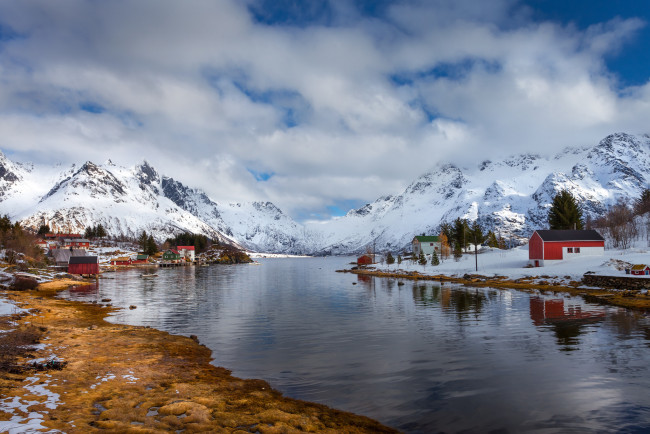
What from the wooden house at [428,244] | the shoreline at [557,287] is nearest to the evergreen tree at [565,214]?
the shoreline at [557,287]

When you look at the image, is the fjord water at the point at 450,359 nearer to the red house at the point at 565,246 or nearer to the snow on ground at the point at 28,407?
the snow on ground at the point at 28,407

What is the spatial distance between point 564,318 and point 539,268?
5305 centimetres

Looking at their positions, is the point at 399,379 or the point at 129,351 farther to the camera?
the point at 129,351

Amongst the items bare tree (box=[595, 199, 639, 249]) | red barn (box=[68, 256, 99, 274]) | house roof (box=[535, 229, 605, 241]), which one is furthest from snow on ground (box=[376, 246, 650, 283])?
red barn (box=[68, 256, 99, 274])

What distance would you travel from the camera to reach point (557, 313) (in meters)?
42.8

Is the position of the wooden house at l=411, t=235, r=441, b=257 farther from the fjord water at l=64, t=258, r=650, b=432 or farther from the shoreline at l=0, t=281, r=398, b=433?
the shoreline at l=0, t=281, r=398, b=433

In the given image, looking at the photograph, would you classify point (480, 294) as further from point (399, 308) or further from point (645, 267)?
point (645, 267)

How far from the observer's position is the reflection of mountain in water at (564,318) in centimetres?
3063

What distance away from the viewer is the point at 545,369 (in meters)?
22.5

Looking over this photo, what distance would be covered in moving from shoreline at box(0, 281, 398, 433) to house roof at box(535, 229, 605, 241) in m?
87.7

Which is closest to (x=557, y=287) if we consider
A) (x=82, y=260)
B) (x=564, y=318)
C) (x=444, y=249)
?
(x=564, y=318)

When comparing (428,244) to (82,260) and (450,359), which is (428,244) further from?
(450,359)

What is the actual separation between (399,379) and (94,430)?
14436 millimetres

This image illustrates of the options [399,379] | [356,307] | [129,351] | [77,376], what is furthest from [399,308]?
[77,376]
